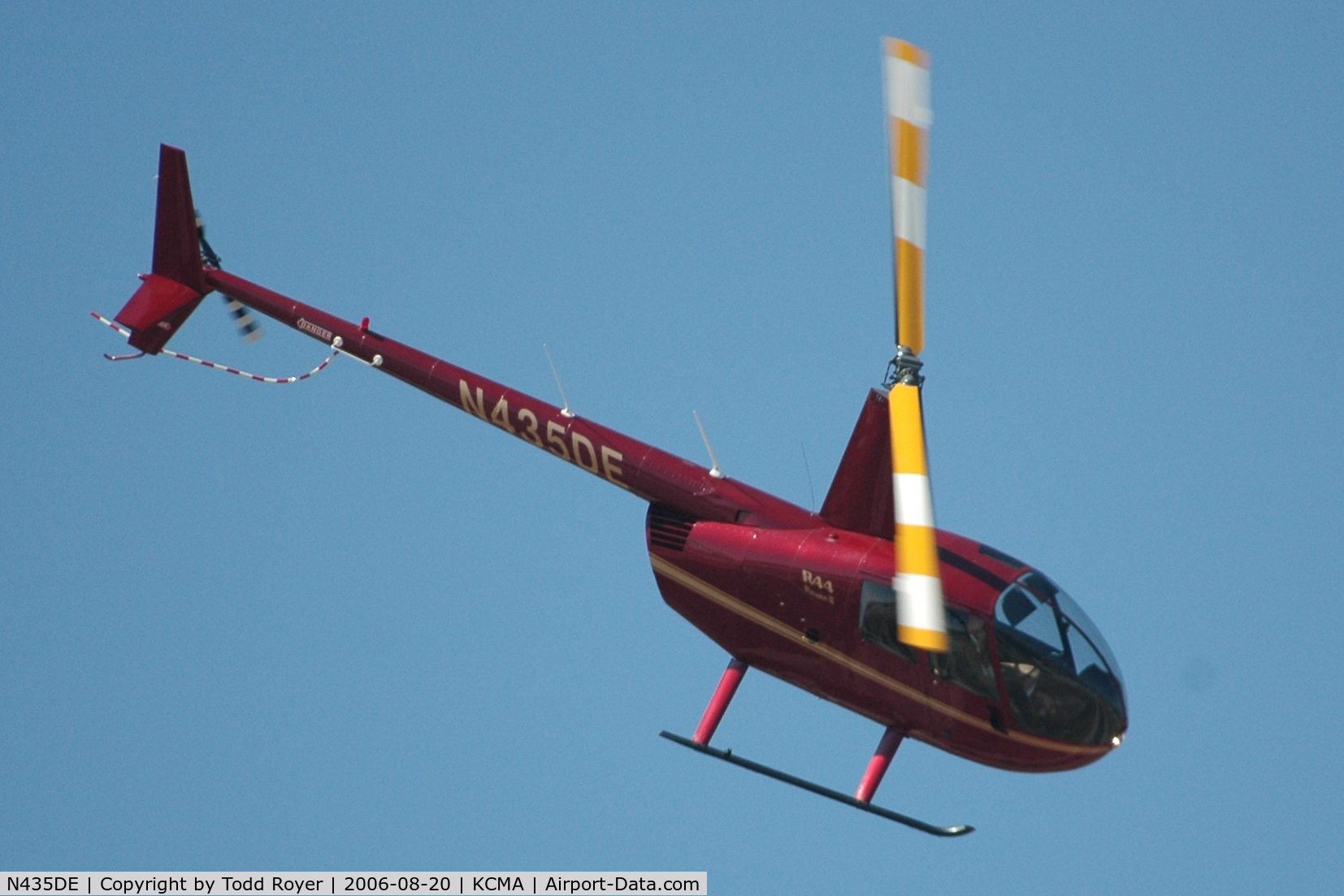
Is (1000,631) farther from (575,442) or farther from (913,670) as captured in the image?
(575,442)

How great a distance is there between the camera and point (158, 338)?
60.6 feet

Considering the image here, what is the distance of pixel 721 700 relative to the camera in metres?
15.2

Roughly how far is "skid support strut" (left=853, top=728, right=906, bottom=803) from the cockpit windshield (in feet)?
3.69

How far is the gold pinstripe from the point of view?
14094 millimetres

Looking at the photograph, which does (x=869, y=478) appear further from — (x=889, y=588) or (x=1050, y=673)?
(x=1050, y=673)

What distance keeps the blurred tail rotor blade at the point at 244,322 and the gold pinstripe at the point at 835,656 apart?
16.6 feet

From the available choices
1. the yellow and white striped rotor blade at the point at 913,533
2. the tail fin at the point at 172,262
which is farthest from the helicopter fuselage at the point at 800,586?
the tail fin at the point at 172,262

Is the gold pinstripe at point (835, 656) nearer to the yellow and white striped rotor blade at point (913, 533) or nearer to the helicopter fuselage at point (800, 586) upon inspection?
the helicopter fuselage at point (800, 586)

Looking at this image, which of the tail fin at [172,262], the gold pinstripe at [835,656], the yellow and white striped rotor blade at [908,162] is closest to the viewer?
the yellow and white striped rotor blade at [908,162]

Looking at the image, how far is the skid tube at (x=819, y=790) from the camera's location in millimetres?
13938

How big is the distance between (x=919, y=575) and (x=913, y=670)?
202 centimetres

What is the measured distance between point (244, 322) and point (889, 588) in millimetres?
7395

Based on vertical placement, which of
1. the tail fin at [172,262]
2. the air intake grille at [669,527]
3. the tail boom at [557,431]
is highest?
the tail fin at [172,262]

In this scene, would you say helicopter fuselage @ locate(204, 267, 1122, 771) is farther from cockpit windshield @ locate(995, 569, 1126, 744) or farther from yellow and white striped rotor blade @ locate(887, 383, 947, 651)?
yellow and white striped rotor blade @ locate(887, 383, 947, 651)
